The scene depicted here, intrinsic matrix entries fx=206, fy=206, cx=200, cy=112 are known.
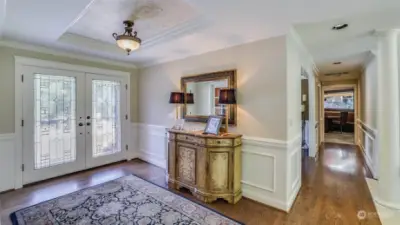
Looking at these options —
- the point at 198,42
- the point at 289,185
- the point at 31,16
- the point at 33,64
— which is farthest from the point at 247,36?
the point at 33,64

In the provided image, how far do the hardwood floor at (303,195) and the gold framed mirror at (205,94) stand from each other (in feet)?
4.23

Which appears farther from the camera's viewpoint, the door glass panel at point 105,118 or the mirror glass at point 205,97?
the door glass panel at point 105,118

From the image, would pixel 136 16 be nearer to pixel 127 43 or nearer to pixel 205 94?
pixel 127 43

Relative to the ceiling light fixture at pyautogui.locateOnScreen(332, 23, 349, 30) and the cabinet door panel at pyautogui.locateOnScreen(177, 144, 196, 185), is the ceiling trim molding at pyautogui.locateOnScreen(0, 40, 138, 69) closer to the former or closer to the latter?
the cabinet door panel at pyautogui.locateOnScreen(177, 144, 196, 185)

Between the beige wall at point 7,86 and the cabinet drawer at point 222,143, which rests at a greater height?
the beige wall at point 7,86

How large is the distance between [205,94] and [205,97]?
0.18 ft

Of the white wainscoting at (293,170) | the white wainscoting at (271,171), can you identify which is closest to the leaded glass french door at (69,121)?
the white wainscoting at (271,171)

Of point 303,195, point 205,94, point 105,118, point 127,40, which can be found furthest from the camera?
point 105,118

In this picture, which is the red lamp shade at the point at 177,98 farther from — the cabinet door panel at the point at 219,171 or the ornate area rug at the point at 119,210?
the ornate area rug at the point at 119,210

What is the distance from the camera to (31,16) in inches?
92.6

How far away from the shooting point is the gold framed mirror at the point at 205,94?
3.28 metres

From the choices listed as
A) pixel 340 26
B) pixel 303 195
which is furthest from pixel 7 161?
pixel 340 26

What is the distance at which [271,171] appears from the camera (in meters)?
2.85

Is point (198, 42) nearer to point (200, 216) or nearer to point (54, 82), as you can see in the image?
point (200, 216)
